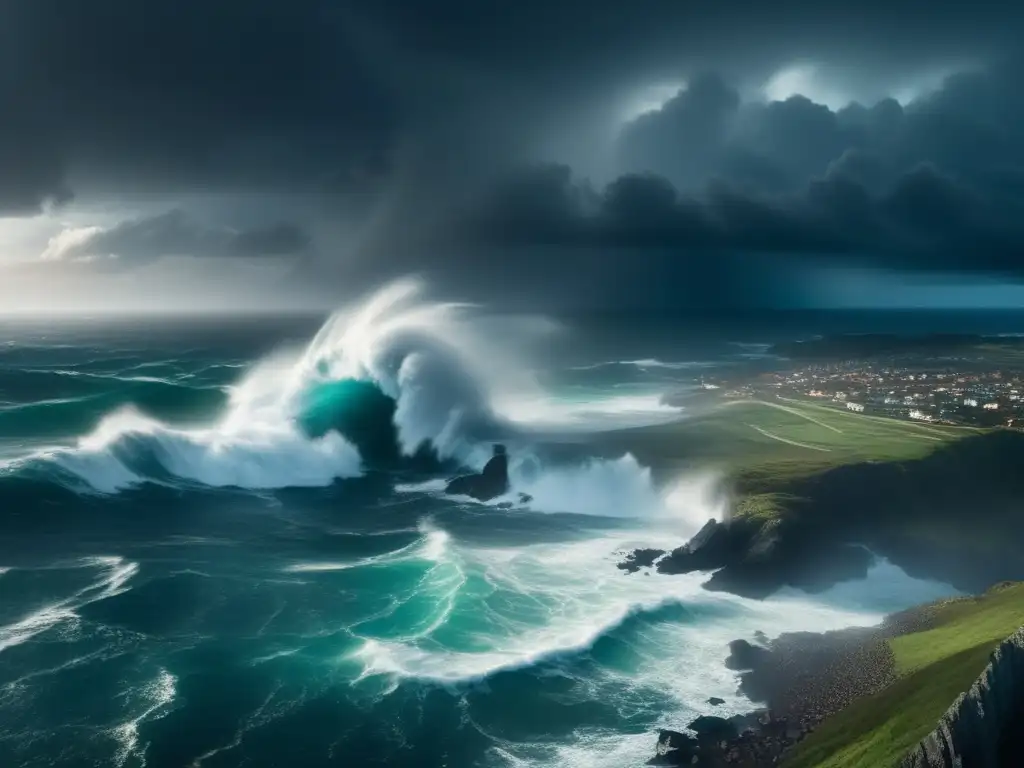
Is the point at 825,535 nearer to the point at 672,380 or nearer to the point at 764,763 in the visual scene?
the point at 764,763

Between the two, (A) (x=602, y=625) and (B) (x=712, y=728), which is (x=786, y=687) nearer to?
(B) (x=712, y=728)

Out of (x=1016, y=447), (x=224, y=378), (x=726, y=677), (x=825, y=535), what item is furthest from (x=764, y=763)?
(x=224, y=378)

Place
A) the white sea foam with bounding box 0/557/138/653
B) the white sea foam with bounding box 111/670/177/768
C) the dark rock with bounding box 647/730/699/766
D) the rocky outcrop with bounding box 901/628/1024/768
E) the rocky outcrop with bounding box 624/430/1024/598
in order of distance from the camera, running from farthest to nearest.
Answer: the rocky outcrop with bounding box 624/430/1024/598, the white sea foam with bounding box 0/557/138/653, the dark rock with bounding box 647/730/699/766, the white sea foam with bounding box 111/670/177/768, the rocky outcrop with bounding box 901/628/1024/768

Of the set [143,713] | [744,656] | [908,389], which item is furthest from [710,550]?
[908,389]

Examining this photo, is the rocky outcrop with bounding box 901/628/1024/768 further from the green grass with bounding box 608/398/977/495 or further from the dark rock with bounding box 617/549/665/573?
the green grass with bounding box 608/398/977/495

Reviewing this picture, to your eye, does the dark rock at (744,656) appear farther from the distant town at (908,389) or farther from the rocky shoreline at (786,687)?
the distant town at (908,389)

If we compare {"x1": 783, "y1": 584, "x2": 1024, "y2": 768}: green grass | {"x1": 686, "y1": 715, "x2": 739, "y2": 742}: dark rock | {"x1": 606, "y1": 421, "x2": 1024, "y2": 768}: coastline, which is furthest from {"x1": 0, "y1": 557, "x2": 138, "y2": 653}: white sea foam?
{"x1": 783, "y1": 584, "x2": 1024, "y2": 768}: green grass
